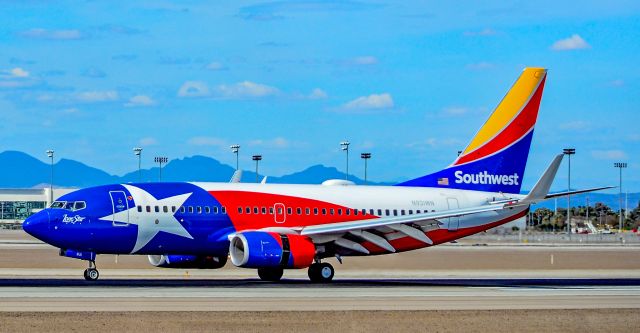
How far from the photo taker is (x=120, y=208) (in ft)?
164

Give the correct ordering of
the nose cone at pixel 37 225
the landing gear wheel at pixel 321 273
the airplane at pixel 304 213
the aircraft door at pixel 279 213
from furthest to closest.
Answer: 1. the aircraft door at pixel 279 213
2. the landing gear wheel at pixel 321 273
3. the airplane at pixel 304 213
4. the nose cone at pixel 37 225

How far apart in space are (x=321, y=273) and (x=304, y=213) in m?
3.30

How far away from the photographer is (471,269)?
224ft

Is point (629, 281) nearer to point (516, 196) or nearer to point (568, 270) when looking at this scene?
point (516, 196)

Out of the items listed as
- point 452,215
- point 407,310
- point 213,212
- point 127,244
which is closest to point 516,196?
point 452,215

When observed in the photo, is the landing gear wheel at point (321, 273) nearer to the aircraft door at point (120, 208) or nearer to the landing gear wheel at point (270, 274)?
the landing gear wheel at point (270, 274)

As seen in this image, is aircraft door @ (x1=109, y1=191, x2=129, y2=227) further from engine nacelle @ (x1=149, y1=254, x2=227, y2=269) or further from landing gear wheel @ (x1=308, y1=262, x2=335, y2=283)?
landing gear wheel @ (x1=308, y1=262, x2=335, y2=283)

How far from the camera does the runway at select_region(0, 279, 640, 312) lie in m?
37.1

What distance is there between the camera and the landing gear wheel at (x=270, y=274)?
174 feet

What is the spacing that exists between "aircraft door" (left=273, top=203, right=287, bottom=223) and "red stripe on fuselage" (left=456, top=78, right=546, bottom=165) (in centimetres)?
1030

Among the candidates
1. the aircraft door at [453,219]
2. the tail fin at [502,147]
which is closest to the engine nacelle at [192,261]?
the aircraft door at [453,219]

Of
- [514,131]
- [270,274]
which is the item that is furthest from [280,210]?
[514,131]

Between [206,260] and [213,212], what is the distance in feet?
8.70

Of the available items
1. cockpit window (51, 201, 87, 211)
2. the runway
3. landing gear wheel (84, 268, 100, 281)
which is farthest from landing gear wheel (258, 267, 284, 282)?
cockpit window (51, 201, 87, 211)
